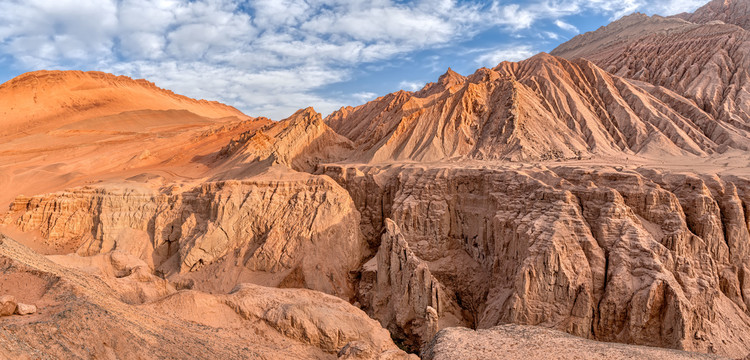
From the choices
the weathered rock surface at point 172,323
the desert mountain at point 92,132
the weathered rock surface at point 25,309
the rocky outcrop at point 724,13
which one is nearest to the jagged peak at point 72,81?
the desert mountain at point 92,132

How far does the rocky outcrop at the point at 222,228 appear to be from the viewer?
2667 cm

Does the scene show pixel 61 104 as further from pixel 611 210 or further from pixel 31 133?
pixel 611 210

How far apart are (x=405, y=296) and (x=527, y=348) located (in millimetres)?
9167

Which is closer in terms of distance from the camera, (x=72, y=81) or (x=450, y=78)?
(x=450, y=78)

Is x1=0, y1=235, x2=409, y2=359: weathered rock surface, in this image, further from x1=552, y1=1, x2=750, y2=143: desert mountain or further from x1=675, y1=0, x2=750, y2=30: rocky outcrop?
x1=675, y1=0, x2=750, y2=30: rocky outcrop

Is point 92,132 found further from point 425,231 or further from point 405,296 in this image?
point 405,296

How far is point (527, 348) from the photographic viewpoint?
13.5 m

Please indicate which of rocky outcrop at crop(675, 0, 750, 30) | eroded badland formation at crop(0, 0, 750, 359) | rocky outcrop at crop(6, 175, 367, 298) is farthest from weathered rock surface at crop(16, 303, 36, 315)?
rocky outcrop at crop(675, 0, 750, 30)

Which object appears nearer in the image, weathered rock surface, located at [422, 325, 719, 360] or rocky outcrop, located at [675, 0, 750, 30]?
weathered rock surface, located at [422, 325, 719, 360]

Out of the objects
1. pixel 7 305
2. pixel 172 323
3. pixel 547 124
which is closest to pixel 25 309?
pixel 7 305

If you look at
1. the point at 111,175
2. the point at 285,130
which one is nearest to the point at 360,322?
the point at 285,130

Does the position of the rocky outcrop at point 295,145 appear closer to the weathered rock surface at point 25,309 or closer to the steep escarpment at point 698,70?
the weathered rock surface at point 25,309

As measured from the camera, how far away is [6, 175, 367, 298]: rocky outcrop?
26672mm

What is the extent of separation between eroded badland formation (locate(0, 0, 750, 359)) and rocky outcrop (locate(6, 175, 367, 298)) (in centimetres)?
13
